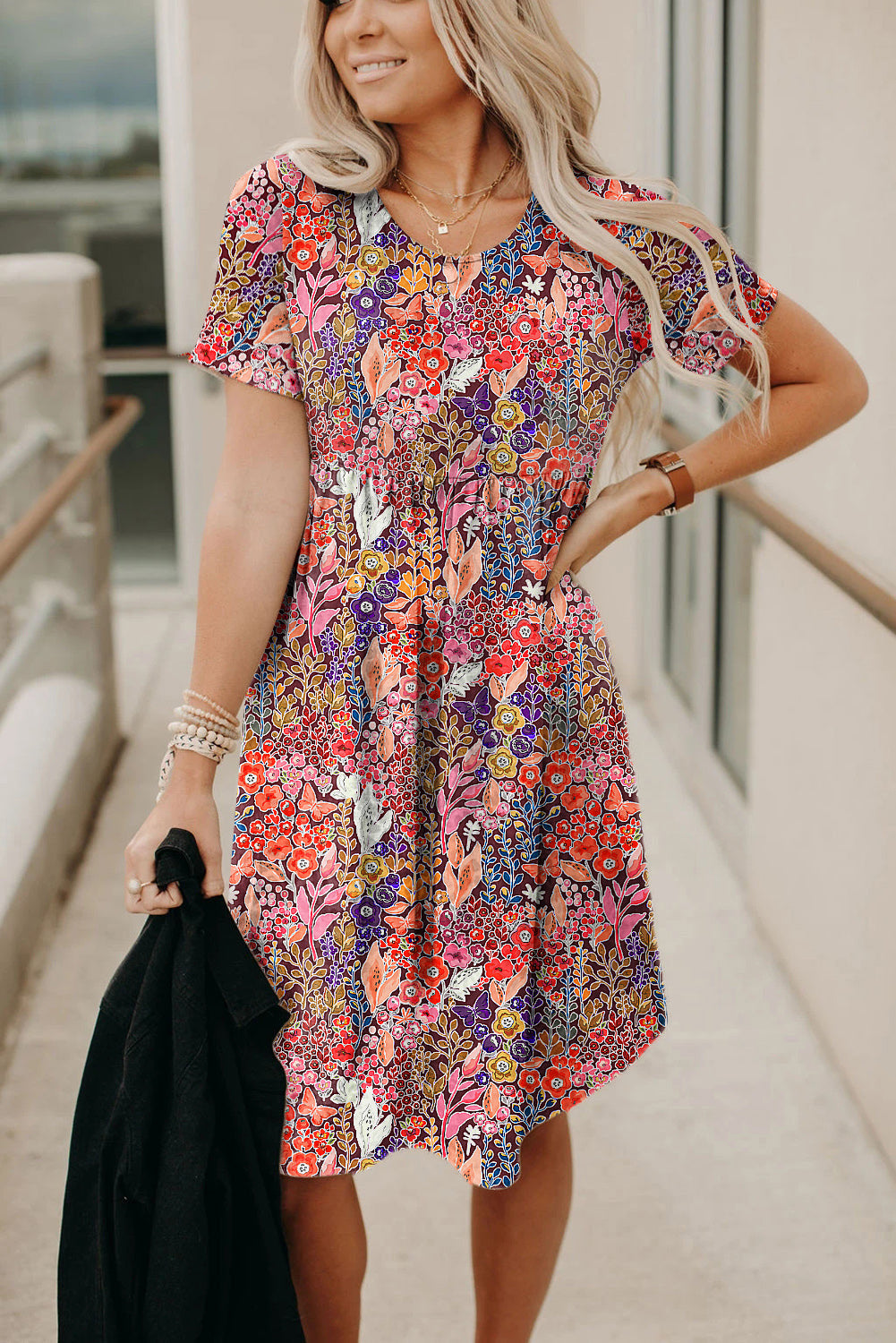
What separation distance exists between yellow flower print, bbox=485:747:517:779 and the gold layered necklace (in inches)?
17.2

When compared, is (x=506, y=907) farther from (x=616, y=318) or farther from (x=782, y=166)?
(x=782, y=166)

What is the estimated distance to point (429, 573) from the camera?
1.31 m

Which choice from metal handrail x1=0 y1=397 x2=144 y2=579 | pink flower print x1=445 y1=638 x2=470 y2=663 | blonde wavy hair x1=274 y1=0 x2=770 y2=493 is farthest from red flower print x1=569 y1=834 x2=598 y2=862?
metal handrail x1=0 y1=397 x2=144 y2=579

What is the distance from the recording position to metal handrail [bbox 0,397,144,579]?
7.86 ft

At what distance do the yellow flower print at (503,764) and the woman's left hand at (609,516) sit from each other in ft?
0.50

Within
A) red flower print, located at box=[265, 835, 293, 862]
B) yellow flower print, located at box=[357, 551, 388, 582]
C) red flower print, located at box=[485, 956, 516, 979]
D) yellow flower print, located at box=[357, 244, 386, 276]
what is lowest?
red flower print, located at box=[485, 956, 516, 979]

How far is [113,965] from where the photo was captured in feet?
9.15

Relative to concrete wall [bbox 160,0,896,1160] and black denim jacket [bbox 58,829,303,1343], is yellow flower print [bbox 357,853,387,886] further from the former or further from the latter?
concrete wall [bbox 160,0,896,1160]

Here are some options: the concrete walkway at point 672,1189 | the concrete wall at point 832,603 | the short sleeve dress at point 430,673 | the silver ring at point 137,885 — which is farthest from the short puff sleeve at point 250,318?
the concrete walkway at point 672,1189

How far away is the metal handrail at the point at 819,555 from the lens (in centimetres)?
187

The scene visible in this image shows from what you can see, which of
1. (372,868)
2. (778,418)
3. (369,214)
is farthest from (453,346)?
(372,868)

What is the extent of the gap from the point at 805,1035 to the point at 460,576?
150cm

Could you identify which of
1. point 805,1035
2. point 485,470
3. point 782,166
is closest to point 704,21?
point 782,166

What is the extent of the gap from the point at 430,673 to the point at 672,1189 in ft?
3.68
